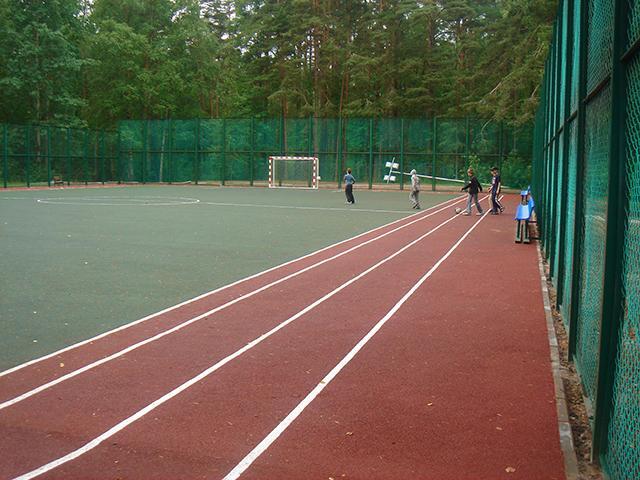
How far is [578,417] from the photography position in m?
5.30

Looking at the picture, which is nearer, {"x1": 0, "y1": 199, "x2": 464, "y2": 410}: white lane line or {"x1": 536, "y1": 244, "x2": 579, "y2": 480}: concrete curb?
{"x1": 536, "y1": 244, "x2": 579, "y2": 480}: concrete curb

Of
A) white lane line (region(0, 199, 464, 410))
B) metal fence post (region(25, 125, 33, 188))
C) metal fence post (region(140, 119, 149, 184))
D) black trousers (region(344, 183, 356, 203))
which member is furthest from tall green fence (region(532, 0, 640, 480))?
metal fence post (region(140, 119, 149, 184))

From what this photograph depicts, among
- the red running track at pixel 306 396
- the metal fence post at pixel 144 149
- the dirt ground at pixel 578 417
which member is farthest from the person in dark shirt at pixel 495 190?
the metal fence post at pixel 144 149

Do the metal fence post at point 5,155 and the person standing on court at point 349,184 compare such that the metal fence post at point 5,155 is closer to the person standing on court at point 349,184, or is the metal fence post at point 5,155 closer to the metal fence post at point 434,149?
the person standing on court at point 349,184

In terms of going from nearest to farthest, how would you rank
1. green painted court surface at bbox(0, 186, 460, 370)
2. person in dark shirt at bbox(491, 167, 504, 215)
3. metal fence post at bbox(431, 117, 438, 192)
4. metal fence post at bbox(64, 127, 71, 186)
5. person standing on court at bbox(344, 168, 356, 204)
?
green painted court surface at bbox(0, 186, 460, 370)
person in dark shirt at bbox(491, 167, 504, 215)
person standing on court at bbox(344, 168, 356, 204)
metal fence post at bbox(431, 117, 438, 192)
metal fence post at bbox(64, 127, 71, 186)

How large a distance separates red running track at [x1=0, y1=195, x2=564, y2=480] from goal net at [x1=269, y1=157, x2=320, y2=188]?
3589 centimetres

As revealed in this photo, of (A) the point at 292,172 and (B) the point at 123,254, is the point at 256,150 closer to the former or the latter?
(A) the point at 292,172

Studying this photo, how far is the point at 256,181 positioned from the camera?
4688cm

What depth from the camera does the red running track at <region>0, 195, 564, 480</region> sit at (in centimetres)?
448

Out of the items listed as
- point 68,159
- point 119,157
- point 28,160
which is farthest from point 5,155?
point 119,157

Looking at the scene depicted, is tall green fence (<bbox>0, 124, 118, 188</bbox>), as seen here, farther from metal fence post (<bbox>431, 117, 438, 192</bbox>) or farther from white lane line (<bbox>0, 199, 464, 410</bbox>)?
white lane line (<bbox>0, 199, 464, 410</bbox>)

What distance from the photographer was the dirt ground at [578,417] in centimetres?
437

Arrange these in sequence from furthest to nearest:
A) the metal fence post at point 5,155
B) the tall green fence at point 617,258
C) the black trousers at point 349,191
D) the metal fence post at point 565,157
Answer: the metal fence post at point 5,155
the black trousers at point 349,191
the metal fence post at point 565,157
the tall green fence at point 617,258

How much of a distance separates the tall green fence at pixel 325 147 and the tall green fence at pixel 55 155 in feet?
6.65
